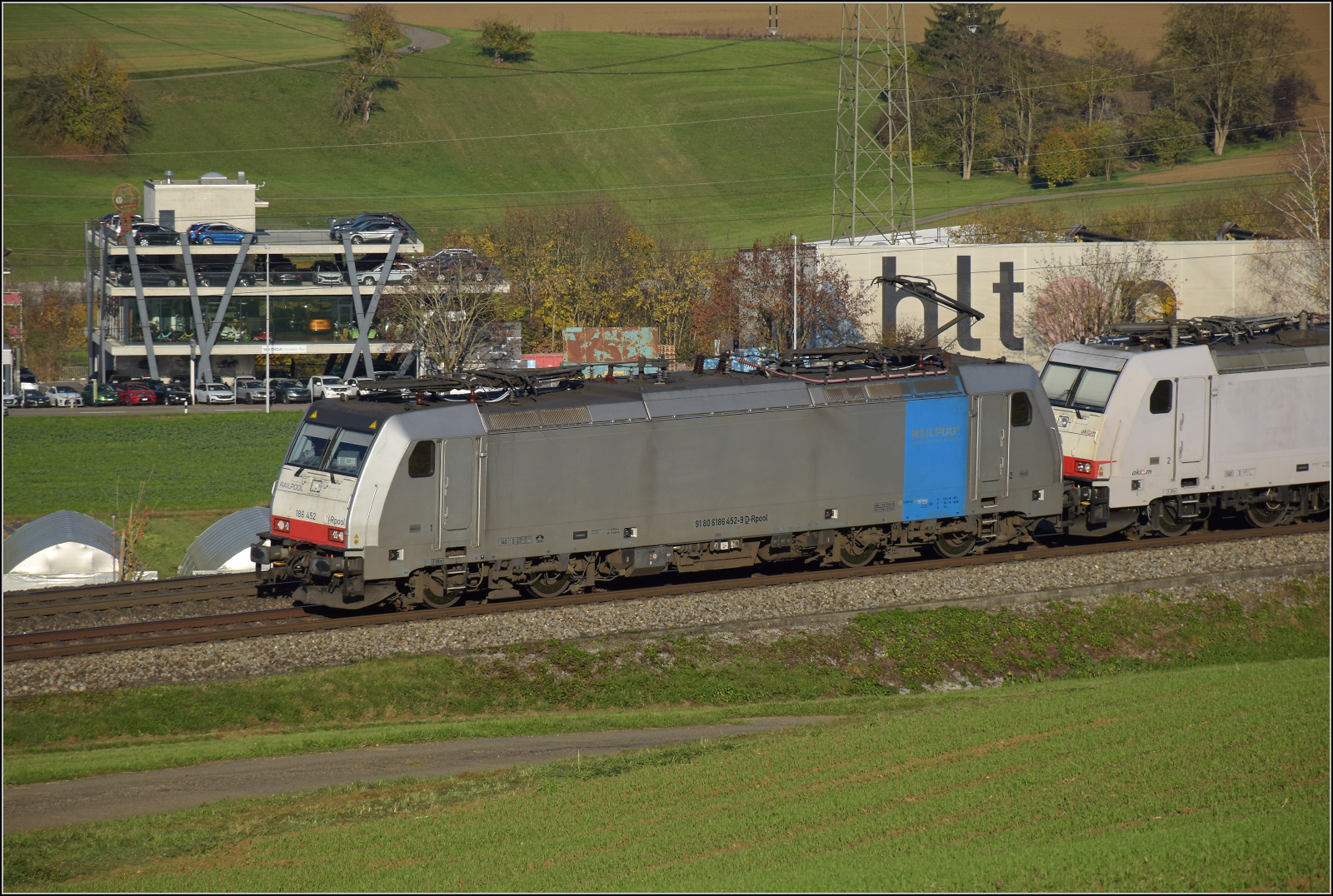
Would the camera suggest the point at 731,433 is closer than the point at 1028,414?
Yes

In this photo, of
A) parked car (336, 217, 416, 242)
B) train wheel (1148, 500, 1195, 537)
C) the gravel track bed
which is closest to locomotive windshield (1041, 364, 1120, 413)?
train wheel (1148, 500, 1195, 537)

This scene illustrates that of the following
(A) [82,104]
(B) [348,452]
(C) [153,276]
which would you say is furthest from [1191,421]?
(A) [82,104]

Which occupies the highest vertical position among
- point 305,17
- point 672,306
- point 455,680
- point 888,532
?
point 305,17

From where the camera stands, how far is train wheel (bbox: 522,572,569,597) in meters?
22.5

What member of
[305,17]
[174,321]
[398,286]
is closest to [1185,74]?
[398,286]

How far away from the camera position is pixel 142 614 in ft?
71.3

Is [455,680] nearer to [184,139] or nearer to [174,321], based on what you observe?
[174,321]

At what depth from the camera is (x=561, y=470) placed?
71.1 ft

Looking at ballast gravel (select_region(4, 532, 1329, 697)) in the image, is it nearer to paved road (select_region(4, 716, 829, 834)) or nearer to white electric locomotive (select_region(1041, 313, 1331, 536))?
white electric locomotive (select_region(1041, 313, 1331, 536))

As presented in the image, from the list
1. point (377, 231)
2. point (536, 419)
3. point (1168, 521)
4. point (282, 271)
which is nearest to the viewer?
point (536, 419)

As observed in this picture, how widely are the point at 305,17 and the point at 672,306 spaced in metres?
111

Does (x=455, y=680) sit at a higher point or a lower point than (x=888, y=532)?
lower

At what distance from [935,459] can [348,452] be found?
11726 millimetres

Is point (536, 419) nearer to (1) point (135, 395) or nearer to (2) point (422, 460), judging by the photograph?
(2) point (422, 460)
